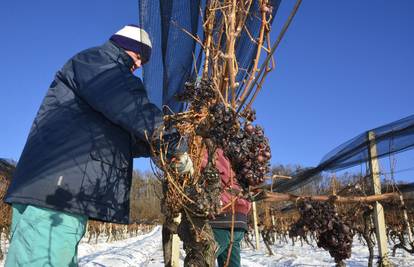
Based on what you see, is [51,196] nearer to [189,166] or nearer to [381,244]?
[189,166]

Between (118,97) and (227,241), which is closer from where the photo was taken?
(118,97)

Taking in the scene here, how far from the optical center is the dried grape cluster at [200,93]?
5.49 ft

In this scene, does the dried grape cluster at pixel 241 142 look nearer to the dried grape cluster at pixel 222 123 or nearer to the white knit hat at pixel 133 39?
the dried grape cluster at pixel 222 123

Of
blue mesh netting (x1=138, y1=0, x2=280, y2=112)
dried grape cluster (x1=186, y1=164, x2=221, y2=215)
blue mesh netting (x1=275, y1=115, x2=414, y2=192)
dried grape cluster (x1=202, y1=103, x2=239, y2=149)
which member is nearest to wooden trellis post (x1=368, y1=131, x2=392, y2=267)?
blue mesh netting (x1=275, y1=115, x2=414, y2=192)

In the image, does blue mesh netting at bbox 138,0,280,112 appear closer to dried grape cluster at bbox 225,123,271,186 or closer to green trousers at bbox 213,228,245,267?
dried grape cluster at bbox 225,123,271,186

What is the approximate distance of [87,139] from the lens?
1952mm

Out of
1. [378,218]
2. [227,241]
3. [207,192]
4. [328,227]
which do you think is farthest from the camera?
[378,218]

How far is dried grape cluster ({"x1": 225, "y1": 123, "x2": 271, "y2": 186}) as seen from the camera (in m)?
1.51

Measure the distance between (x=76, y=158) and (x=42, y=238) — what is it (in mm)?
401

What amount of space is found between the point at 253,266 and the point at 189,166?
26.6 feet

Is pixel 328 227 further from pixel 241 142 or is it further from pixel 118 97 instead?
pixel 118 97

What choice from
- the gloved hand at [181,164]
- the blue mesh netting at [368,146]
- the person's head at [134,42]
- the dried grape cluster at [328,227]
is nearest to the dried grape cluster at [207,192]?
the gloved hand at [181,164]

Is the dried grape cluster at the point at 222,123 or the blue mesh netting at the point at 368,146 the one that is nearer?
the dried grape cluster at the point at 222,123

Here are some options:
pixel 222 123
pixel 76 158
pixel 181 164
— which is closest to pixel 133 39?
pixel 76 158
